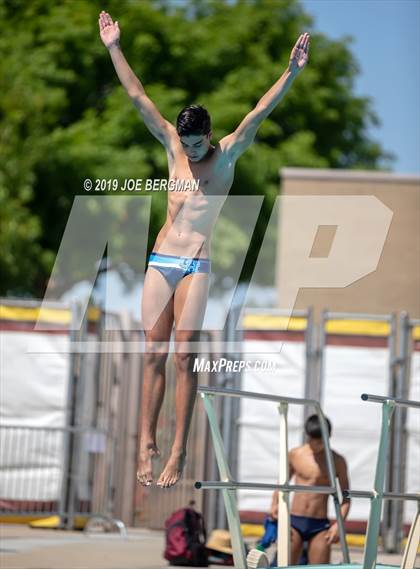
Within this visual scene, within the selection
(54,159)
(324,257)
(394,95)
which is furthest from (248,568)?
(54,159)

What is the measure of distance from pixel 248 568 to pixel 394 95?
4385 millimetres

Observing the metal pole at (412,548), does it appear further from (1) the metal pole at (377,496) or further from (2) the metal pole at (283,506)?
(2) the metal pole at (283,506)

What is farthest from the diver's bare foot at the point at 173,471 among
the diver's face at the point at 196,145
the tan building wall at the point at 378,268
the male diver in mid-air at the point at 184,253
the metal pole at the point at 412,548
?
the tan building wall at the point at 378,268

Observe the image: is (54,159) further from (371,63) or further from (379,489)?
(379,489)

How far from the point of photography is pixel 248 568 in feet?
22.2

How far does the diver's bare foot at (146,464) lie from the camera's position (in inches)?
273

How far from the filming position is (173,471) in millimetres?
6859

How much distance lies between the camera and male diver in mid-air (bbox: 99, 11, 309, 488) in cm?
701

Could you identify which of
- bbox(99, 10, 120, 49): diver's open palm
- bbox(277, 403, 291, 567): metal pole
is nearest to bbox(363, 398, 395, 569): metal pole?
bbox(277, 403, 291, 567): metal pole

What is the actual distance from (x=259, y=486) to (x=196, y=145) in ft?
6.42

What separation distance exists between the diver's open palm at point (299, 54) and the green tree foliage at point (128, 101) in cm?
114

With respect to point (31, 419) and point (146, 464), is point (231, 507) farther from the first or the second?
point (31, 419)

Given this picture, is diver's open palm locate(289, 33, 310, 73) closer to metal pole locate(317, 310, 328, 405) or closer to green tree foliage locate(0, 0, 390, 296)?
green tree foliage locate(0, 0, 390, 296)

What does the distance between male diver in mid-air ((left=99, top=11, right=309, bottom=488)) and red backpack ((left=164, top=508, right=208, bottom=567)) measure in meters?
3.61
